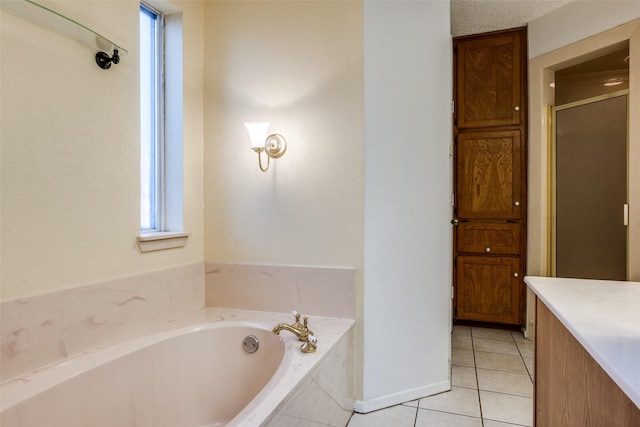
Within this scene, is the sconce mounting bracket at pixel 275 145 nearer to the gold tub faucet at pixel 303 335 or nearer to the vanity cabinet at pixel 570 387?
the gold tub faucet at pixel 303 335

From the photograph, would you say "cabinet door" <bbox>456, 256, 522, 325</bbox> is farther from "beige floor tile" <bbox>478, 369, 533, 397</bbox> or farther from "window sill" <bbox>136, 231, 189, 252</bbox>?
"window sill" <bbox>136, 231, 189, 252</bbox>

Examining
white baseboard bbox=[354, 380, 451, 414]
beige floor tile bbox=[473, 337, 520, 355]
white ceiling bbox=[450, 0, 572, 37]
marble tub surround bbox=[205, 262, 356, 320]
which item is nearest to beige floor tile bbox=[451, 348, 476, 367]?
beige floor tile bbox=[473, 337, 520, 355]

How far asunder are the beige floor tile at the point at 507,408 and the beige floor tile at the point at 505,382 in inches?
2.4

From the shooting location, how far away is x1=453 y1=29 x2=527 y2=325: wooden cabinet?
300cm

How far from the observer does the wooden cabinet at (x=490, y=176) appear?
3.00 m

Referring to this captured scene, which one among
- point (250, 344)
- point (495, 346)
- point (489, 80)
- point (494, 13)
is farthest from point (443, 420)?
point (494, 13)

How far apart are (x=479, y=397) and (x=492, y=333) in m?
1.21

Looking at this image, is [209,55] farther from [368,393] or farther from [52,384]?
[368,393]

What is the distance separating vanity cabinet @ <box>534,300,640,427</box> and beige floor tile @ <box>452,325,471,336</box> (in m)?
1.82

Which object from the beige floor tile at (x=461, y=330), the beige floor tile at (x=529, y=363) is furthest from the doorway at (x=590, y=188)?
the beige floor tile at (x=461, y=330)

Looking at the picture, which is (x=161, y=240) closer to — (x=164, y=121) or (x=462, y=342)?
(x=164, y=121)

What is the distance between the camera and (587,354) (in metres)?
0.97

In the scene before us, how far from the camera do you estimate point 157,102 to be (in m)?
1.97

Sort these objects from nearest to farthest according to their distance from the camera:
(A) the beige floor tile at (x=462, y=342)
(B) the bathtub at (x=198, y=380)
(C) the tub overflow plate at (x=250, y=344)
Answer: (B) the bathtub at (x=198, y=380) → (C) the tub overflow plate at (x=250, y=344) → (A) the beige floor tile at (x=462, y=342)
